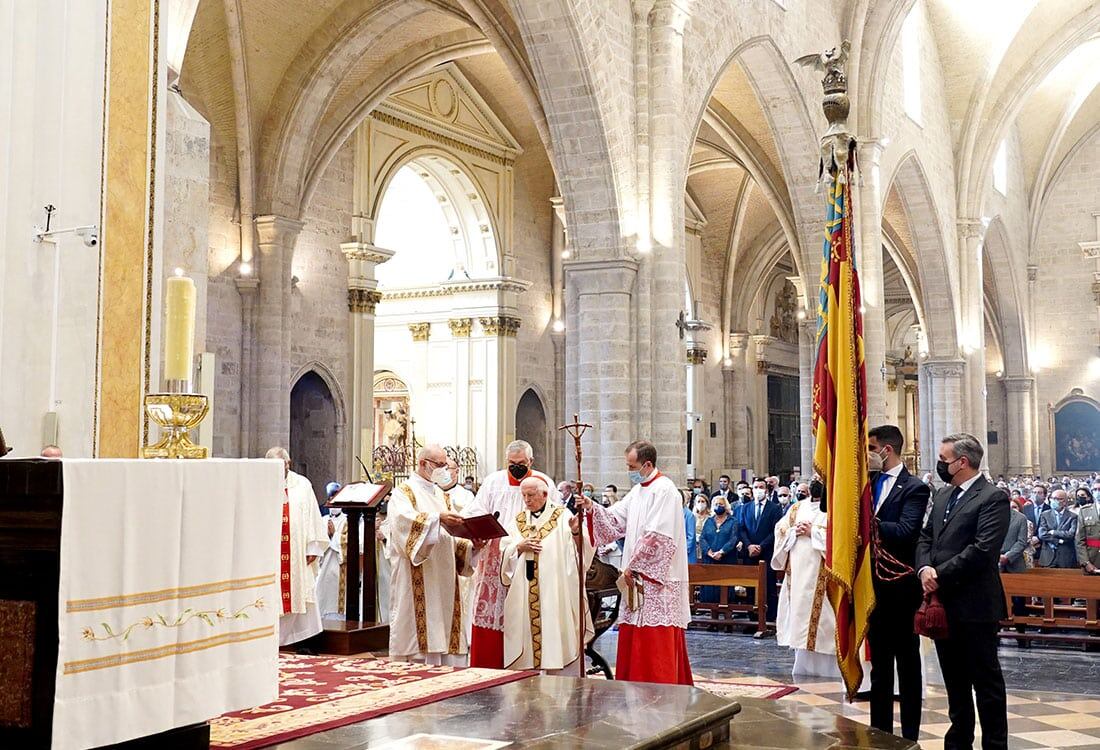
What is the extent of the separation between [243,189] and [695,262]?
41.7 ft

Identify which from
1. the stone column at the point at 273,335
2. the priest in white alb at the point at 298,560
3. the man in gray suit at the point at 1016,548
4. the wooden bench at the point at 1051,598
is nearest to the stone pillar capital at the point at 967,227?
the stone column at the point at 273,335

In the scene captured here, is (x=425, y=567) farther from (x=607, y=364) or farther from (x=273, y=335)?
(x=273, y=335)

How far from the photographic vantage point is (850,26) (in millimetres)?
20516

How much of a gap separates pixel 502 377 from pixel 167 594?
1899 cm

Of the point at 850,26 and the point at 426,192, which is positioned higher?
the point at 850,26

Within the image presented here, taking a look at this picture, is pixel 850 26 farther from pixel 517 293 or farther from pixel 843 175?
pixel 843 175

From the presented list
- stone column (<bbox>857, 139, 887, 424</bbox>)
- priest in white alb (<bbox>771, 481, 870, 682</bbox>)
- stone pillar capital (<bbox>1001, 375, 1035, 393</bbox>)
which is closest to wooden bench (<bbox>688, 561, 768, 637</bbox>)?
priest in white alb (<bbox>771, 481, 870, 682</bbox>)

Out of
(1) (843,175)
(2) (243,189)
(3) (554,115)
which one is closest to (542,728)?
(1) (843,175)

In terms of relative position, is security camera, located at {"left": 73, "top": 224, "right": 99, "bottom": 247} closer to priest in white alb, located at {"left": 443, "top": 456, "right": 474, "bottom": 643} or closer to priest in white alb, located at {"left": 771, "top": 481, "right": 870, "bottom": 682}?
priest in white alb, located at {"left": 443, "top": 456, "right": 474, "bottom": 643}

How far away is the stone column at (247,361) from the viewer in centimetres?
1698

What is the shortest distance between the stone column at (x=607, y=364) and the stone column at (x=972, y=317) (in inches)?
601

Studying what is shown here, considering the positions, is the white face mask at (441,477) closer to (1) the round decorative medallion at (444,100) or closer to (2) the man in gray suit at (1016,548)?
(2) the man in gray suit at (1016,548)

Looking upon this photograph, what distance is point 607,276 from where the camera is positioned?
13297 millimetres

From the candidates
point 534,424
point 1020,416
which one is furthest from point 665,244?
point 1020,416
